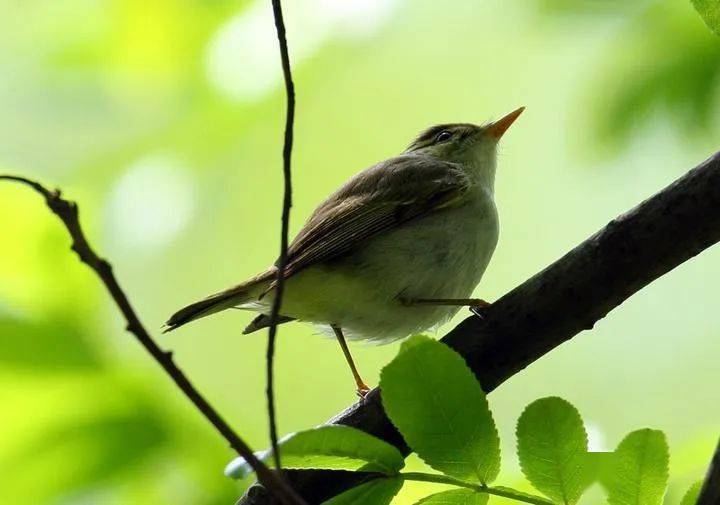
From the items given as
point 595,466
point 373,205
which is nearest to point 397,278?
point 373,205

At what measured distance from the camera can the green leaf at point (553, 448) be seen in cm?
159

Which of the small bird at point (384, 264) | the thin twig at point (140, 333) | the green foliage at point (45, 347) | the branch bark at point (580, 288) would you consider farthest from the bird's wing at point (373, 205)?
the thin twig at point (140, 333)

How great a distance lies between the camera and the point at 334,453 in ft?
5.33

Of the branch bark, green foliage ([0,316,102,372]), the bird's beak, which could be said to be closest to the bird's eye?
the bird's beak

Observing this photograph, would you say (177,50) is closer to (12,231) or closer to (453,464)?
(12,231)

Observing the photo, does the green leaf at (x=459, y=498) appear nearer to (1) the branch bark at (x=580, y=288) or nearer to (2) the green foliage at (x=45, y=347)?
(1) the branch bark at (x=580, y=288)

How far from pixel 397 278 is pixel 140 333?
210 cm

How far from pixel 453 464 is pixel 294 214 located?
14.5 ft

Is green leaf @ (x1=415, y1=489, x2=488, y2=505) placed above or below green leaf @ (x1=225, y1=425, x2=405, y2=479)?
below

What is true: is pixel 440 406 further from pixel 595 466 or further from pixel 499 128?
pixel 499 128

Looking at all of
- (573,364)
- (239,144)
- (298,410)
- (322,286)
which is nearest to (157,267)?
(239,144)

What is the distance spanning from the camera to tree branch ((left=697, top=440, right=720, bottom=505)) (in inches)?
47.8

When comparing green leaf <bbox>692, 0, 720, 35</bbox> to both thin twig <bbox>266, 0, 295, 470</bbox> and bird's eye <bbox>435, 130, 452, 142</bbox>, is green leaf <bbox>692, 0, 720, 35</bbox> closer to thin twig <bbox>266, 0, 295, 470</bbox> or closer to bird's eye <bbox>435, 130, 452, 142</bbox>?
thin twig <bbox>266, 0, 295, 470</bbox>

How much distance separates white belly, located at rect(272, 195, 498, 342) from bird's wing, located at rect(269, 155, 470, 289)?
49 millimetres
